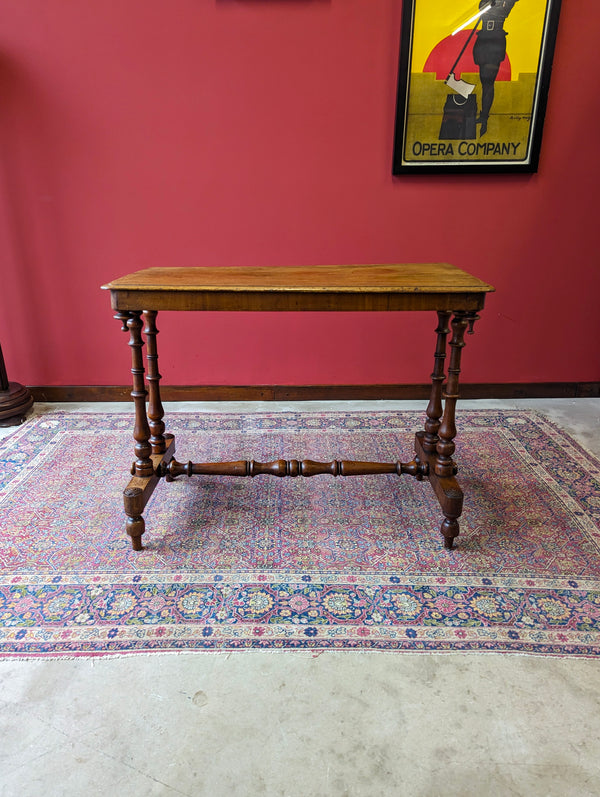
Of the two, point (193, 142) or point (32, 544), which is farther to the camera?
point (193, 142)

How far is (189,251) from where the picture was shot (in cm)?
324

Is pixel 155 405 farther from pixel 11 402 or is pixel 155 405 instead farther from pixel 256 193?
pixel 256 193

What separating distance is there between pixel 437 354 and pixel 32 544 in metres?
1.84

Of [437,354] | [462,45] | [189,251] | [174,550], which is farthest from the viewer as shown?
[189,251]

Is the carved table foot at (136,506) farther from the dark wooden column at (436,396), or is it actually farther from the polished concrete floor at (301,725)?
the dark wooden column at (436,396)

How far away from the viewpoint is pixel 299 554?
2002mm

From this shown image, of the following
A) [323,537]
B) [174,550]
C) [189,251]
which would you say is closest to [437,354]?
[323,537]

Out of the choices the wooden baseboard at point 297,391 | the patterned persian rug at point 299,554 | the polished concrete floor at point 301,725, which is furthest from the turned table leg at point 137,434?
the wooden baseboard at point 297,391

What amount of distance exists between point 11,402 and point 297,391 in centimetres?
172

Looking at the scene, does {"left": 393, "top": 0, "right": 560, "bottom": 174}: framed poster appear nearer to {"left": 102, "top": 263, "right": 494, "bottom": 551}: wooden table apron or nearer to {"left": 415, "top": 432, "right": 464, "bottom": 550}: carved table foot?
{"left": 102, "top": 263, "right": 494, "bottom": 551}: wooden table apron

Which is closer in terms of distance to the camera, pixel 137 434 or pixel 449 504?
pixel 449 504

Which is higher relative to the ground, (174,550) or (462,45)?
(462,45)

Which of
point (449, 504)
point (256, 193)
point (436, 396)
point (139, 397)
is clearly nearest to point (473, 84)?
point (256, 193)

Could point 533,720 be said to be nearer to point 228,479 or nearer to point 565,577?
point 565,577
